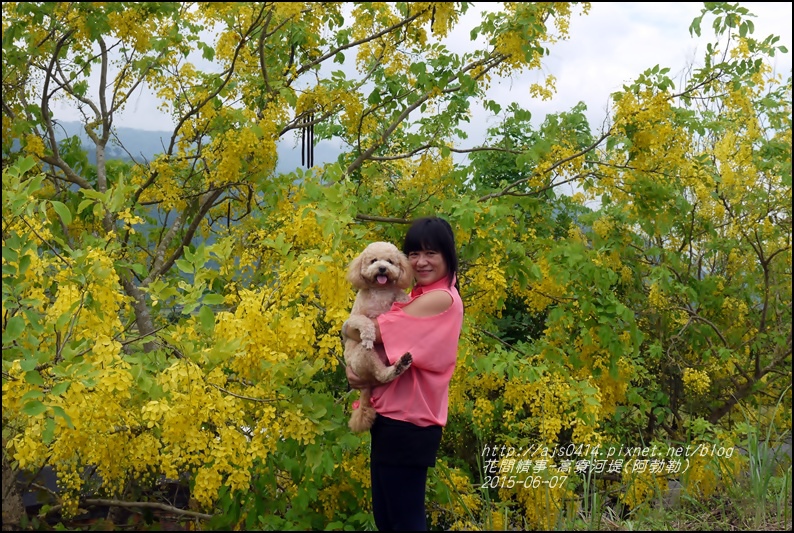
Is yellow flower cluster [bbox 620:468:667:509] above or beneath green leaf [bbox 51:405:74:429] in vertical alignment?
beneath

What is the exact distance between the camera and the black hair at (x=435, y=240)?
2742 mm

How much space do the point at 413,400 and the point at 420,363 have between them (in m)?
0.13

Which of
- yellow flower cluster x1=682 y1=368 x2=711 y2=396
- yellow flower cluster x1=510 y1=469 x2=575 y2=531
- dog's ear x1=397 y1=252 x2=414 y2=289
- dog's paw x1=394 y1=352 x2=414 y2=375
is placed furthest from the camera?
yellow flower cluster x1=682 y1=368 x2=711 y2=396

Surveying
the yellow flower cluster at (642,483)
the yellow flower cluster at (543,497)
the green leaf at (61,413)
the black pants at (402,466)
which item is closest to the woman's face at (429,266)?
the black pants at (402,466)

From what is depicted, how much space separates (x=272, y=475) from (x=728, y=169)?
5.27m

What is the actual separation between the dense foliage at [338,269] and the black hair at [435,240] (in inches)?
22.0

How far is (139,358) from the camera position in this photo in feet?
11.2

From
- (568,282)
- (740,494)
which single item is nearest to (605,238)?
(568,282)

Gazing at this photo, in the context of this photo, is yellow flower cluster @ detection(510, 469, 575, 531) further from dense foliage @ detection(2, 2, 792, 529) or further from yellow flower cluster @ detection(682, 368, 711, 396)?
yellow flower cluster @ detection(682, 368, 711, 396)

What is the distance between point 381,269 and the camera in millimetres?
2820

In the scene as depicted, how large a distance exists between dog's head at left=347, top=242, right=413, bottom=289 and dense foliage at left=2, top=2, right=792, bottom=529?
0.30 metres

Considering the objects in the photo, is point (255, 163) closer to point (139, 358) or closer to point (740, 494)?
point (139, 358)

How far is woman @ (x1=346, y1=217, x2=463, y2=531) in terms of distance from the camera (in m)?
2.63

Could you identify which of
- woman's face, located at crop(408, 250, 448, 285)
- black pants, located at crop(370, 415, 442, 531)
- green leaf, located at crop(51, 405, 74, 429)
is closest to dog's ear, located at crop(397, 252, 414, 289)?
woman's face, located at crop(408, 250, 448, 285)
